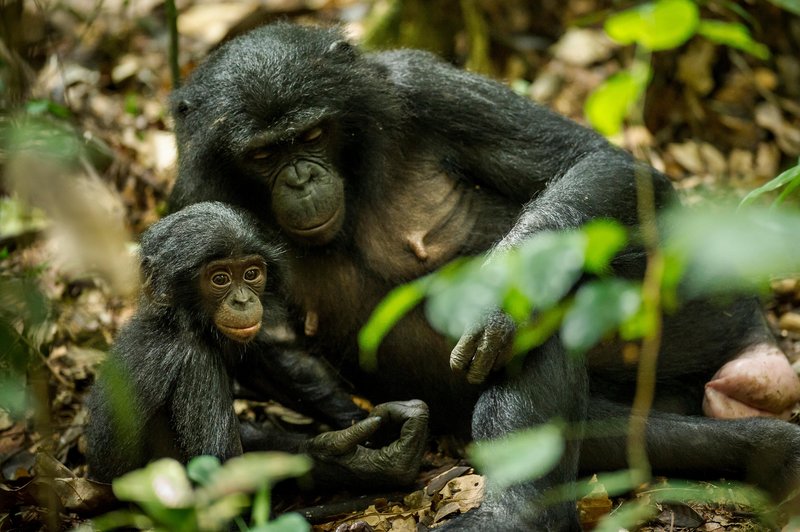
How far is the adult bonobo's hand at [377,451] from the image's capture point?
15.8 feet

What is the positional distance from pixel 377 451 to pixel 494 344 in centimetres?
101

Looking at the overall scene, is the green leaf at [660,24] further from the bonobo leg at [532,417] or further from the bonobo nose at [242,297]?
the bonobo nose at [242,297]

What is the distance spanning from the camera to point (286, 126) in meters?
4.80

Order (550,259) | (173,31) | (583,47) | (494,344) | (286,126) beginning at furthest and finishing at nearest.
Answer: (583,47) → (173,31) → (286,126) → (494,344) → (550,259)

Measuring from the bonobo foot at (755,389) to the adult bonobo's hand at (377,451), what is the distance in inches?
63.7

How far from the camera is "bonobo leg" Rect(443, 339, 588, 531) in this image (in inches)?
163

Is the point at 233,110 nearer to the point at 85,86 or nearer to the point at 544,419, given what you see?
the point at 544,419

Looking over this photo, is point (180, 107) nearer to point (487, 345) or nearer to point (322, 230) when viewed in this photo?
point (322, 230)

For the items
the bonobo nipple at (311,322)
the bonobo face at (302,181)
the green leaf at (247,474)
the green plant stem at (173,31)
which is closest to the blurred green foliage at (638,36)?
the green leaf at (247,474)

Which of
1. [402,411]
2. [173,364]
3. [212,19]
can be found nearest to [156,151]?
[212,19]

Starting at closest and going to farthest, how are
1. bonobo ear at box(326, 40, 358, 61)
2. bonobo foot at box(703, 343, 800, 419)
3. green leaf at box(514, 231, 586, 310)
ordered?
1. green leaf at box(514, 231, 586, 310)
2. bonobo foot at box(703, 343, 800, 419)
3. bonobo ear at box(326, 40, 358, 61)

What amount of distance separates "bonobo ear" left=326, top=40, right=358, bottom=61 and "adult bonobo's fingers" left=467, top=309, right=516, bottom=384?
1760mm

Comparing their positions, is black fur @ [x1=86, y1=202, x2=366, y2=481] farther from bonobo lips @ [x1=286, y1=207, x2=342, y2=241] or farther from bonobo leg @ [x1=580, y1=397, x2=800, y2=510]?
bonobo leg @ [x1=580, y1=397, x2=800, y2=510]

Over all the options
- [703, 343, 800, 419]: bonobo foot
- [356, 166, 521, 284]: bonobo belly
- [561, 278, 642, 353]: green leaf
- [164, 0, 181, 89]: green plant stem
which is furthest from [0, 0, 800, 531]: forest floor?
[561, 278, 642, 353]: green leaf
